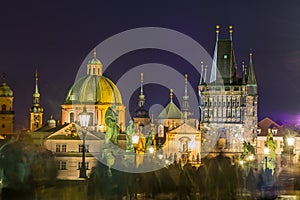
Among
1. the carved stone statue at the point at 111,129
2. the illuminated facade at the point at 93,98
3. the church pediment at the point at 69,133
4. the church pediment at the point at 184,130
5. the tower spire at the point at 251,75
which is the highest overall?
the tower spire at the point at 251,75

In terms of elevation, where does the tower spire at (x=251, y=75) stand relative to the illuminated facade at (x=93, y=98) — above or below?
above

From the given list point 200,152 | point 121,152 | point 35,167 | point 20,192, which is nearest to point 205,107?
point 200,152

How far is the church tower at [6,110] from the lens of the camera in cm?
13400

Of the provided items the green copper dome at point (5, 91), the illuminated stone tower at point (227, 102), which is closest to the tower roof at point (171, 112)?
the illuminated stone tower at point (227, 102)

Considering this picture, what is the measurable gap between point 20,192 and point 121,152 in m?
20.0

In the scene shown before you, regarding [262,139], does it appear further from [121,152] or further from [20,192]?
[20,192]

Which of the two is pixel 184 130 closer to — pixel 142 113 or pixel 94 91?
pixel 94 91

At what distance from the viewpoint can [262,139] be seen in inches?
5458

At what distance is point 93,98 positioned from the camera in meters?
125

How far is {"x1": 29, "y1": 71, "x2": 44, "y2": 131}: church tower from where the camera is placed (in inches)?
5246

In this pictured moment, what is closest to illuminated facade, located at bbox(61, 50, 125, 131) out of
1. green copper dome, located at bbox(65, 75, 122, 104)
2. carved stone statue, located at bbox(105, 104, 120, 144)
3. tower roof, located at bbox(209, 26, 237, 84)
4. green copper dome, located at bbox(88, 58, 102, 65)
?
green copper dome, located at bbox(65, 75, 122, 104)

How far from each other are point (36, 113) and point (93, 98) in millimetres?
12443

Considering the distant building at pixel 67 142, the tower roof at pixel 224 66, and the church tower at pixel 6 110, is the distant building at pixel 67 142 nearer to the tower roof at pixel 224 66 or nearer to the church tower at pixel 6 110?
the church tower at pixel 6 110

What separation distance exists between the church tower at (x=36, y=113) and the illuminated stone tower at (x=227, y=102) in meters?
21.9
